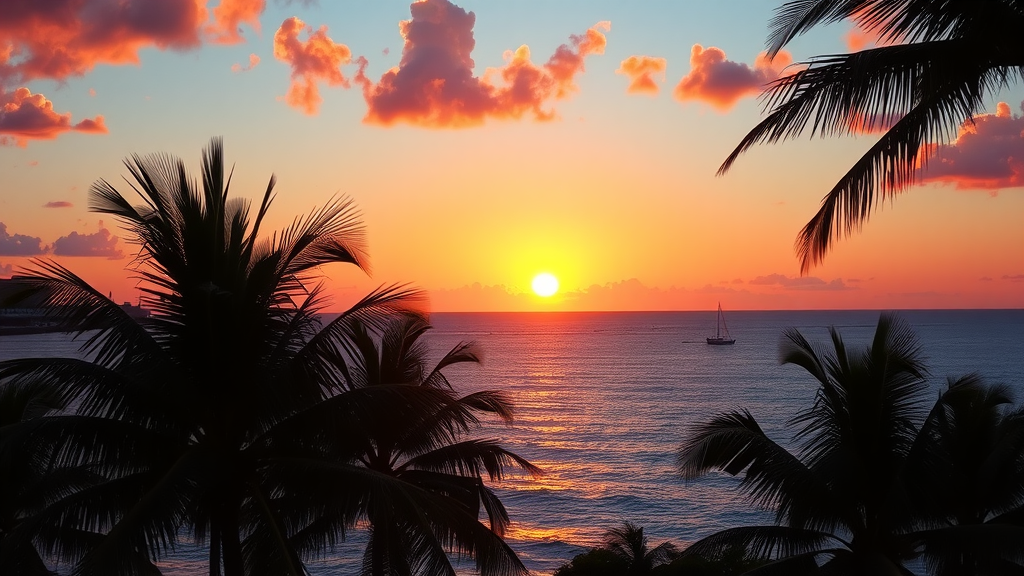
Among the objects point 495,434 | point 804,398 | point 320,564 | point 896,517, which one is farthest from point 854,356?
point 804,398

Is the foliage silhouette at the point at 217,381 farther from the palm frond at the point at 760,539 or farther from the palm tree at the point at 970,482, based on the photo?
the palm tree at the point at 970,482

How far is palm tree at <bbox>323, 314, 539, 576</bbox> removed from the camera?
31.9 feet

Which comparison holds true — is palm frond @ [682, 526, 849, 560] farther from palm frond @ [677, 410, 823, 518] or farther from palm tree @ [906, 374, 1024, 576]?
palm tree @ [906, 374, 1024, 576]

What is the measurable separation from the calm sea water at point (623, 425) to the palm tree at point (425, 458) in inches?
65.8

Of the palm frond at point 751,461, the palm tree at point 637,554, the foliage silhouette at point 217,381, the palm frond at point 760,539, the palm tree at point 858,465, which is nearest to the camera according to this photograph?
the foliage silhouette at point 217,381

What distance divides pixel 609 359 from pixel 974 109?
139m

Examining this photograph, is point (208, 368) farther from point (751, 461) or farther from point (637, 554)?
point (637, 554)

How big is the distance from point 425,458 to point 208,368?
19.1 ft

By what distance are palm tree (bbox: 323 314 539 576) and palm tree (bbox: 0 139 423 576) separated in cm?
86

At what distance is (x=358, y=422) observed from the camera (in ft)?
31.9

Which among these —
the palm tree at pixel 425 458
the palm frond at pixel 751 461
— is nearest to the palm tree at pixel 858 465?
the palm frond at pixel 751 461

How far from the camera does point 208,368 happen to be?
994cm

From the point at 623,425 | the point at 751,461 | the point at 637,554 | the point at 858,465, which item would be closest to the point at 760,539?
the point at 751,461

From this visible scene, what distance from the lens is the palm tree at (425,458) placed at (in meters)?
9.73
